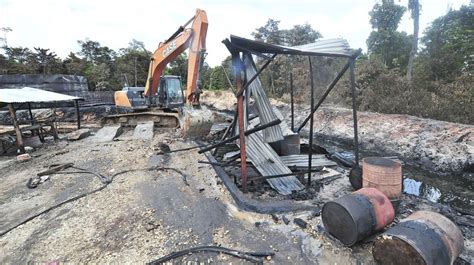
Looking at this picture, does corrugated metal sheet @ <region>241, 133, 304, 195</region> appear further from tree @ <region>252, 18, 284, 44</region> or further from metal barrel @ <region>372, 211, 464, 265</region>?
tree @ <region>252, 18, 284, 44</region>

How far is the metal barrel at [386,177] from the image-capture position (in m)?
3.04

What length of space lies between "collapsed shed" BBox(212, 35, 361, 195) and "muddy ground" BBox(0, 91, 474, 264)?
2.18ft

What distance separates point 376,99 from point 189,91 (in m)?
9.66

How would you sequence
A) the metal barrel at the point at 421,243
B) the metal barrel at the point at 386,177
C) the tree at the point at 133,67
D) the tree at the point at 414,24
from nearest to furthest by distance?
the metal barrel at the point at 421,243, the metal barrel at the point at 386,177, the tree at the point at 414,24, the tree at the point at 133,67

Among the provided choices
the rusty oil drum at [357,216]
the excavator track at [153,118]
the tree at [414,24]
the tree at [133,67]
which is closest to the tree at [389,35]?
the tree at [414,24]

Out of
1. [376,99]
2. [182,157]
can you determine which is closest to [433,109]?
[376,99]

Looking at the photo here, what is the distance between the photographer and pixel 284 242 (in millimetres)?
2770

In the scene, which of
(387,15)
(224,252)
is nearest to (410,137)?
(224,252)

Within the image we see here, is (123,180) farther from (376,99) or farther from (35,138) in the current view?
(376,99)

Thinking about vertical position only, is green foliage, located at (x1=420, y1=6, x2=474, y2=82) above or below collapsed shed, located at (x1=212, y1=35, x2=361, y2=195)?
above

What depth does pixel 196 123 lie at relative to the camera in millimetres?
7441

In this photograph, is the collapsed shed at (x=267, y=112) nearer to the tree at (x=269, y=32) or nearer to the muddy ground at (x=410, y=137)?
the muddy ground at (x=410, y=137)

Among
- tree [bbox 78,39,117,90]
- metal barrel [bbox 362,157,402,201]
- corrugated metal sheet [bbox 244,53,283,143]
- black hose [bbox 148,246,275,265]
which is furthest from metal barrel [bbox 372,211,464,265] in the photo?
tree [bbox 78,39,117,90]

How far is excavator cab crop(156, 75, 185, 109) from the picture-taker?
991 cm
